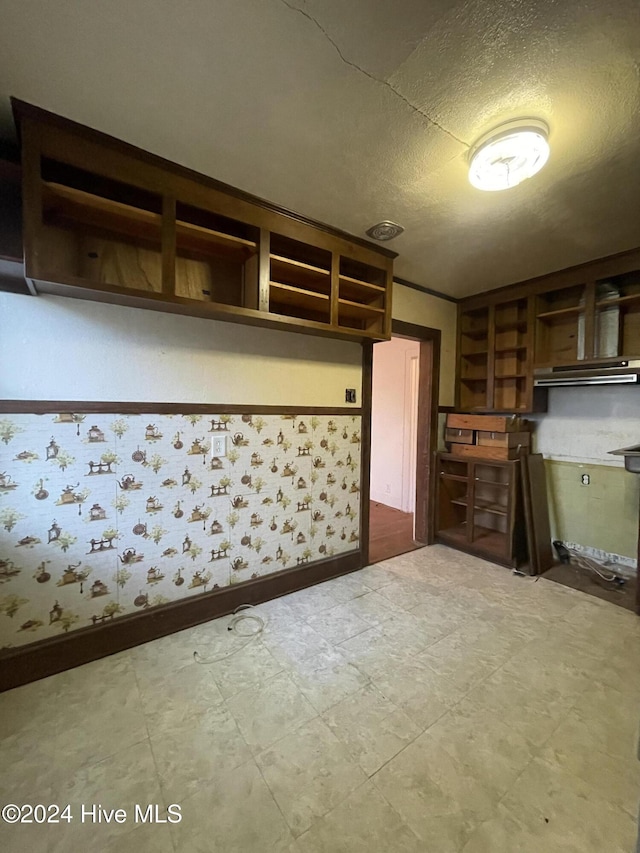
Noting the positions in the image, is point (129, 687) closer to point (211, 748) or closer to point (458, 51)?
point (211, 748)

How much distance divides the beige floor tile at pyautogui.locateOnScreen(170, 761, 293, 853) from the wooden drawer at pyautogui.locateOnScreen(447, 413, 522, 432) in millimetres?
2777

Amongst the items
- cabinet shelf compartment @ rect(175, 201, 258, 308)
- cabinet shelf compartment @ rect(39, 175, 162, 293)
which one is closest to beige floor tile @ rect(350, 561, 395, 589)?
cabinet shelf compartment @ rect(175, 201, 258, 308)

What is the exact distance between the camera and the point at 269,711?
4.72 feet

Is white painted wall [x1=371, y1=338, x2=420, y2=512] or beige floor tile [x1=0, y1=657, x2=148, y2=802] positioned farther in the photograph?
white painted wall [x1=371, y1=338, x2=420, y2=512]

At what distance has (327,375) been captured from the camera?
251 centimetres

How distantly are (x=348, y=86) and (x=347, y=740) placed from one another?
2.45 m

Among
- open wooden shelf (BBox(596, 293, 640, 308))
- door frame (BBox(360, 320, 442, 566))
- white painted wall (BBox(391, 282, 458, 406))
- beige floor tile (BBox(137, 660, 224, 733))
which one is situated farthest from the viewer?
door frame (BBox(360, 320, 442, 566))

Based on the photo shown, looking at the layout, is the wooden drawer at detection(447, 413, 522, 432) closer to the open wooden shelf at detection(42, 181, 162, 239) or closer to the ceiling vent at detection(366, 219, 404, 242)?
the ceiling vent at detection(366, 219, 404, 242)

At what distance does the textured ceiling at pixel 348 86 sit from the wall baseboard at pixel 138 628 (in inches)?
91.1

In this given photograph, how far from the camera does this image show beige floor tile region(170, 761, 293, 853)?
1.00 meters

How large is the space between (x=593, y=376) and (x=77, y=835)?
3.55 m

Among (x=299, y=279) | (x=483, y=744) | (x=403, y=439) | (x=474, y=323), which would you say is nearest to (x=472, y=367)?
(x=474, y=323)

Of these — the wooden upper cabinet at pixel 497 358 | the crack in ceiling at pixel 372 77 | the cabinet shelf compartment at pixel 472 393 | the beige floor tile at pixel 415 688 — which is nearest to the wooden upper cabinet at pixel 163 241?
the crack in ceiling at pixel 372 77

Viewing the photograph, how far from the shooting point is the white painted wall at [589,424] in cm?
A: 267
